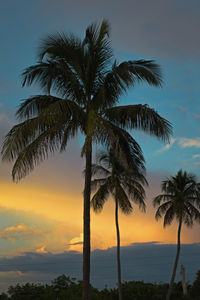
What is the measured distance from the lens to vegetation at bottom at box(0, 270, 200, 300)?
25281 mm

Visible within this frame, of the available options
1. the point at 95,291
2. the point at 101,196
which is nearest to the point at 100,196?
the point at 101,196

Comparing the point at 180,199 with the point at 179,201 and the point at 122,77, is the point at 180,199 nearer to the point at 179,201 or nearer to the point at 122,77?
the point at 179,201

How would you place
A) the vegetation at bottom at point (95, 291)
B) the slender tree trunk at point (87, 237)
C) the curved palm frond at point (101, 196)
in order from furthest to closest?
1. the curved palm frond at point (101, 196)
2. the vegetation at bottom at point (95, 291)
3. the slender tree trunk at point (87, 237)

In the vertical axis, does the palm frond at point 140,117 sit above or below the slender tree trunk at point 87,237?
above

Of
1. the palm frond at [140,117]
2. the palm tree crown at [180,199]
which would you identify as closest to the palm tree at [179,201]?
the palm tree crown at [180,199]

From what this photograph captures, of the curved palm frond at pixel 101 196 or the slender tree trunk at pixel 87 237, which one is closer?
the slender tree trunk at pixel 87 237

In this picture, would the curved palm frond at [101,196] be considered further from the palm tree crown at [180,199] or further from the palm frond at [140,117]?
the palm frond at [140,117]

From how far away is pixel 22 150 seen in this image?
44.0 feet

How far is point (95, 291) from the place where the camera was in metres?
29.7

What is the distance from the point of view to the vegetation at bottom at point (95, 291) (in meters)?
25.3

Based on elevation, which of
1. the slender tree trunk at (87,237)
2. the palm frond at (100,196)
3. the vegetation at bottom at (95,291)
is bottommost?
the vegetation at bottom at (95,291)

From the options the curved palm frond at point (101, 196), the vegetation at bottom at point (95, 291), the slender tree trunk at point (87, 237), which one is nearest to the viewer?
the slender tree trunk at point (87, 237)

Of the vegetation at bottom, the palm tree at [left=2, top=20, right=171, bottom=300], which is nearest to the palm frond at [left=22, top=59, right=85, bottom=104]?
the palm tree at [left=2, top=20, right=171, bottom=300]

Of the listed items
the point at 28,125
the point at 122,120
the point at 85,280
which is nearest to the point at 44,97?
the point at 28,125
